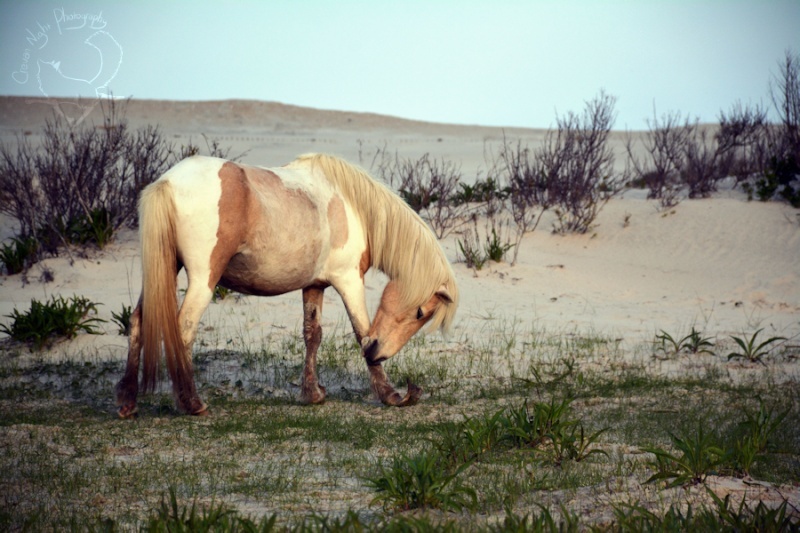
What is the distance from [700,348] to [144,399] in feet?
17.0

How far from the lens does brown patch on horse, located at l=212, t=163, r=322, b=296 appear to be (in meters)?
5.16

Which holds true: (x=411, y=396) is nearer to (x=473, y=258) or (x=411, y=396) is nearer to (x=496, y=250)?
(x=473, y=258)

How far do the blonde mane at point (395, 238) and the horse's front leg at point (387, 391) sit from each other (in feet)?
1.64

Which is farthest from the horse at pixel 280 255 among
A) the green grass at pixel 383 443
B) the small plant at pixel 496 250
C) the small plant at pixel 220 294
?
the small plant at pixel 496 250

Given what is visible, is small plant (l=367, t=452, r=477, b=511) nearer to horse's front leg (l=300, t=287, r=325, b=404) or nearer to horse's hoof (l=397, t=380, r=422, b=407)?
horse's hoof (l=397, t=380, r=422, b=407)

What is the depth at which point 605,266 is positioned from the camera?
1259 cm

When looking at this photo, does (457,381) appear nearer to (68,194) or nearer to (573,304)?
(573,304)

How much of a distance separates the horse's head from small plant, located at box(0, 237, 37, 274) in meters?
6.61

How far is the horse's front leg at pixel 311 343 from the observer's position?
19.5 feet

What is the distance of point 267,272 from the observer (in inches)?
214

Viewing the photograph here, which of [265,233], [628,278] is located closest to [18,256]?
[265,233]

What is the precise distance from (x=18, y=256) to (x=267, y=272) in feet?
21.2

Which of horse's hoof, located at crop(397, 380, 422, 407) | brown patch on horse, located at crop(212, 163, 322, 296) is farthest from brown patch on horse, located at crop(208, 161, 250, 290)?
horse's hoof, located at crop(397, 380, 422, 407)

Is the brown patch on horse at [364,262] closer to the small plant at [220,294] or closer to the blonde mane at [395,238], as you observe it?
the blonde mane at [395,238]
